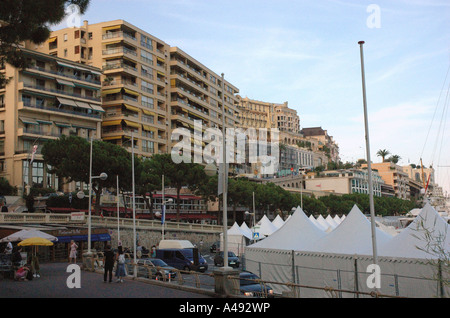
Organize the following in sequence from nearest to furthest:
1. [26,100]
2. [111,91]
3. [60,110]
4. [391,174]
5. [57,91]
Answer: [26,100], [60,110], [57,91], [111,91], [391,174]

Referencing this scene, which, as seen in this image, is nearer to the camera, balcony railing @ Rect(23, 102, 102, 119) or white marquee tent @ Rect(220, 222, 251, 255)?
white marquee tent @ Rect(220, 222, 251, 255)

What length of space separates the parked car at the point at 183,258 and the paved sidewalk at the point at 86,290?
12.1 metres

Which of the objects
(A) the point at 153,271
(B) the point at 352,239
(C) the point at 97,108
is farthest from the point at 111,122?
(B) the point at 352,239

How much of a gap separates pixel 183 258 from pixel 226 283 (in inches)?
734

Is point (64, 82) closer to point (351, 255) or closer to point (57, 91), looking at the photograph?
A: point (57, 91)

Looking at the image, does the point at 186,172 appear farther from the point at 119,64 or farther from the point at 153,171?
the point at 119,64

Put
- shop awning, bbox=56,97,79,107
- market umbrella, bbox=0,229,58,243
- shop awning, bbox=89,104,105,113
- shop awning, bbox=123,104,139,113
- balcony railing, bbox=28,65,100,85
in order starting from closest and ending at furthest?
market umbrella, bbox=0,229,58,243, balcony railing, bbox=28,65,100,85, shop awning, bbox=56,97,79,107, shop awning, bbox=89,104,105,113, shop awning, bbox=123,104,139,113

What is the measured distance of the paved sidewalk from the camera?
1617 centimetres

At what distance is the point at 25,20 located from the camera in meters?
18.4

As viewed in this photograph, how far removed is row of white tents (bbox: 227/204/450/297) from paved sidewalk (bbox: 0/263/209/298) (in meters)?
7.18

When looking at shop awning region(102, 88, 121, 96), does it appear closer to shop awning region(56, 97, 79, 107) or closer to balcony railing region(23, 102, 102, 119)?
balcony railing region(23, 102, 102, 119)

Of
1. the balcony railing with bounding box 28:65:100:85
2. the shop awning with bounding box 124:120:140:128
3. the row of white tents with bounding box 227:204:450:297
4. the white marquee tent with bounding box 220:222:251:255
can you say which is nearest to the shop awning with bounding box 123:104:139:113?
the shop awning with bounding box 124:120:140:128

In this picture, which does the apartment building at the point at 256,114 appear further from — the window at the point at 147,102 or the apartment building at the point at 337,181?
the window at the point at 147,102

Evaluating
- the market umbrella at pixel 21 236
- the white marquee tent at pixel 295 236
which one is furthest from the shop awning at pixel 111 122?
the white marquee tent at pixel 295 236
